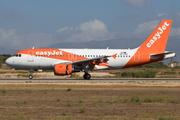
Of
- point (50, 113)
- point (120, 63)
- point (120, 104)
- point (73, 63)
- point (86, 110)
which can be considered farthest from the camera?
point (120, 63)


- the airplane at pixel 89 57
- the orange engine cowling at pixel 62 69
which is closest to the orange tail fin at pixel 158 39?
the airplane at pixel 89 57

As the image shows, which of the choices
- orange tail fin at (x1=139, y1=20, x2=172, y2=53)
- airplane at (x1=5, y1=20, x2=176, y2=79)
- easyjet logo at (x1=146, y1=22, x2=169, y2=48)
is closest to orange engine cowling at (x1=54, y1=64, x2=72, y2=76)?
airplane at (x1=5, y1=20, x2=176, y2=79)

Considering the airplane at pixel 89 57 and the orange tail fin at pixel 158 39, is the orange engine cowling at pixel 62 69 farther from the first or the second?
the orange tail fin at pixel 158 39

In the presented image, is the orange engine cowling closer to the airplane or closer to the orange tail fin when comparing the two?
the airplane

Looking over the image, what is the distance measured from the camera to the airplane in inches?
1297

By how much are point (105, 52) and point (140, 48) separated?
4.88 m

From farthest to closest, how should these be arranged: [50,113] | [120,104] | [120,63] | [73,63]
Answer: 1. [120,63]
2. [73,63]
3. [120,104]
4. [50,113]

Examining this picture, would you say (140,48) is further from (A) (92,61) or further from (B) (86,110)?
(B) (86,110)

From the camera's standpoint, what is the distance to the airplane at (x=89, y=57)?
3294 cm

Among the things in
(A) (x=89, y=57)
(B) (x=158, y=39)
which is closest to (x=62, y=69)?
(A) (x=89, y=57)

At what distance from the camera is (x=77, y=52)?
33.8m

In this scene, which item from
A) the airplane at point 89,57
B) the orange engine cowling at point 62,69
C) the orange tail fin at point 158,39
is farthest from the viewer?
the orange tail fin at point 158,39

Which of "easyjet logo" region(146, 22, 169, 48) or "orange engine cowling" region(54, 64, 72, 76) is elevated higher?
"easyjet logo" region(146, 22, 169, 48)

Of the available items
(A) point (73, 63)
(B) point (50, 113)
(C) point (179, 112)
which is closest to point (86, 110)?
(B) point (50, 113)
